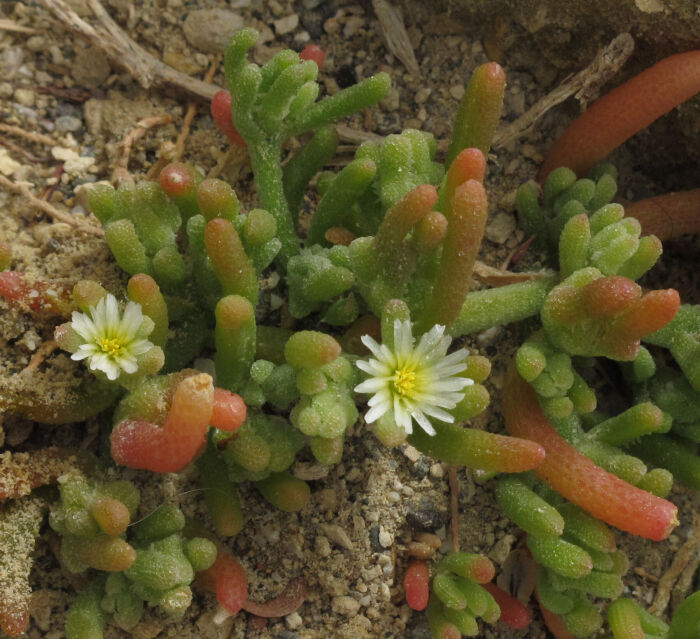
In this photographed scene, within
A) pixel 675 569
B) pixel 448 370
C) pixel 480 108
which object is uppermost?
pixel 480 108

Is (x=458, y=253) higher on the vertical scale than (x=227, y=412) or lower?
higher

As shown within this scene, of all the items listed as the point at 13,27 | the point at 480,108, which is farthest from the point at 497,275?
the point at 13,27

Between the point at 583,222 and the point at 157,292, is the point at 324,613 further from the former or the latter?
the point at 583,222

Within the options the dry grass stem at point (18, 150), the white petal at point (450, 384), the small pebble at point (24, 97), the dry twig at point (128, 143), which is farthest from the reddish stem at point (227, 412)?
the small pebble at point (24, 97)

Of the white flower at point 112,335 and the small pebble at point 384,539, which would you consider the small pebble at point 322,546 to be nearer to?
the small pebble at point 384,539

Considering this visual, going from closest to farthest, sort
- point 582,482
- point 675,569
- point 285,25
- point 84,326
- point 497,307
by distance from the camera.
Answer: point 84,326 → point 582,482 → point 497,307 → point 675,569 → point 285,25

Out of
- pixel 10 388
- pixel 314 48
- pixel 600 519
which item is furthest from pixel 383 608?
pixel 314 48

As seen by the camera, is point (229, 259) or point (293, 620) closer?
point (229, 259)

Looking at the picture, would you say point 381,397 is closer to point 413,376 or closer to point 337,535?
point 413,376
